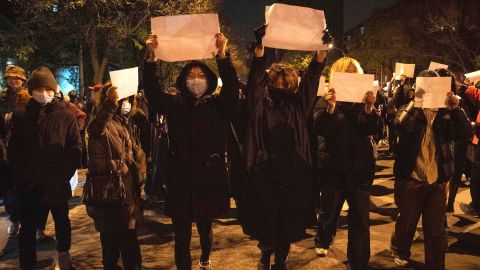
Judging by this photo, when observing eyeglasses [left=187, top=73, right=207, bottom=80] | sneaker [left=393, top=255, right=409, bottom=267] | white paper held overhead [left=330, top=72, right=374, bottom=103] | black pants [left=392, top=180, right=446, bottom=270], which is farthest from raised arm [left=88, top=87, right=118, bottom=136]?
sneaker [left=393, top=255, right=409, bottom=267]

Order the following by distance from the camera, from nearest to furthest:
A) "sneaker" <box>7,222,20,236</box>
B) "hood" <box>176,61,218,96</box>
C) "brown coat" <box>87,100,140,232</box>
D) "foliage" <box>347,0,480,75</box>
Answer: "hood" <box>176,61,218,96</box>, "brown coat" <box>87,100,140,232</box>, "sneaker" <box>7,222,20,236</box>, "foliage" <box>347,0,480,75</box>

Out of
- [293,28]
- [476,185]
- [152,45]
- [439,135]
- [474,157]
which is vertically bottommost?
[476,185]

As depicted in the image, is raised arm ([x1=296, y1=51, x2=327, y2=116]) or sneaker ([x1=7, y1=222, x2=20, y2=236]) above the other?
raised arm ([x1=296, y1=51, x2=327, y2=116])

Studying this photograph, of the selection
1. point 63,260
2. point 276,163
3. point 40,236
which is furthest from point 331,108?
point 40,236

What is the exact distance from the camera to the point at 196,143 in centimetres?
380

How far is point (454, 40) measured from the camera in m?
27.2

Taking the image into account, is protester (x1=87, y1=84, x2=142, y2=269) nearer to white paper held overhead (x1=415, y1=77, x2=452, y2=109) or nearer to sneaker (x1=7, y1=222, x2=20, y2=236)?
sneaker (x1=7, y1=222, x2=20, y2=236)

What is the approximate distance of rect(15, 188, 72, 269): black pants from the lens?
450cm

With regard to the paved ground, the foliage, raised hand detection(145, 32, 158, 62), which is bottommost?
the paved ground

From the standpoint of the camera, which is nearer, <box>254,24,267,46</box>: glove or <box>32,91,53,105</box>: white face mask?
<box>254,24,267,46</box>: glove

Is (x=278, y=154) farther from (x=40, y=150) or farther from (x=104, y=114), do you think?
(x=40, y=150)

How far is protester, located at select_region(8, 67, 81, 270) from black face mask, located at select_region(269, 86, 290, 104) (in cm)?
206

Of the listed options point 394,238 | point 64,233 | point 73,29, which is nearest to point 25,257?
point 64,233

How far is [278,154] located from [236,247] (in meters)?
2.29
